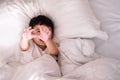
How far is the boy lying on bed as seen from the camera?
Result: 49.8 inches

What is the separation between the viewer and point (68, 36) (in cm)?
129

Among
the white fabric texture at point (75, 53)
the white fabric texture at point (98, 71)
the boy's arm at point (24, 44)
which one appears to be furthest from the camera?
the boy's arm at point (24, 44)

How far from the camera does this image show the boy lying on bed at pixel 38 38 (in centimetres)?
126

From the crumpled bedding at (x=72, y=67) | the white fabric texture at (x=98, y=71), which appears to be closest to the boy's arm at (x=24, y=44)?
the crumpled bedding at (x=72, y=67)

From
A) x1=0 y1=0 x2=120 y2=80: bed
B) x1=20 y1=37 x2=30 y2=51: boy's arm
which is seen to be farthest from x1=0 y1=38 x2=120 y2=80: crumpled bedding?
x1=20 y1=37 x2=30 y2=51: boy's arm

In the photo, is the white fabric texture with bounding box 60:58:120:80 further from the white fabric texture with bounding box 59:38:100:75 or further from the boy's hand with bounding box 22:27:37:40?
the boy's hand with bounding box 22:27:37:40

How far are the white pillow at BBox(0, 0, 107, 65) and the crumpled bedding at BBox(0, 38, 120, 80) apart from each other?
0.08 metres

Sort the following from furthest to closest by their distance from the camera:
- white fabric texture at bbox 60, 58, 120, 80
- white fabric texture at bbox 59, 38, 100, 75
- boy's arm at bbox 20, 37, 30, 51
A: 1. boy's arm at bbox 20, 37, 30, 51
2. white fabric texture at bbox 59, 38, 100, 75
3. white fabric texture at bbox 60, 58, 120, 80

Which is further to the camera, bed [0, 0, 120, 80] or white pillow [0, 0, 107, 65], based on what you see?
white pillow [0, 0, 107, 65]

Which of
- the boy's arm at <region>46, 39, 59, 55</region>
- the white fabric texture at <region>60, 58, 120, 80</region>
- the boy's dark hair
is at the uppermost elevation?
the boy's dark hair

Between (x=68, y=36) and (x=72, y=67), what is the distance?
22 cm

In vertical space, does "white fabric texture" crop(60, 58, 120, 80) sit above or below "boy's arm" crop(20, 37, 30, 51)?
below

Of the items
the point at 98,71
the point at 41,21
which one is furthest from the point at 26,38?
the point at 98,71

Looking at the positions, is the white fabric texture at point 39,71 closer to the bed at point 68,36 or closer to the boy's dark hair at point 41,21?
the bed at point 68,36
